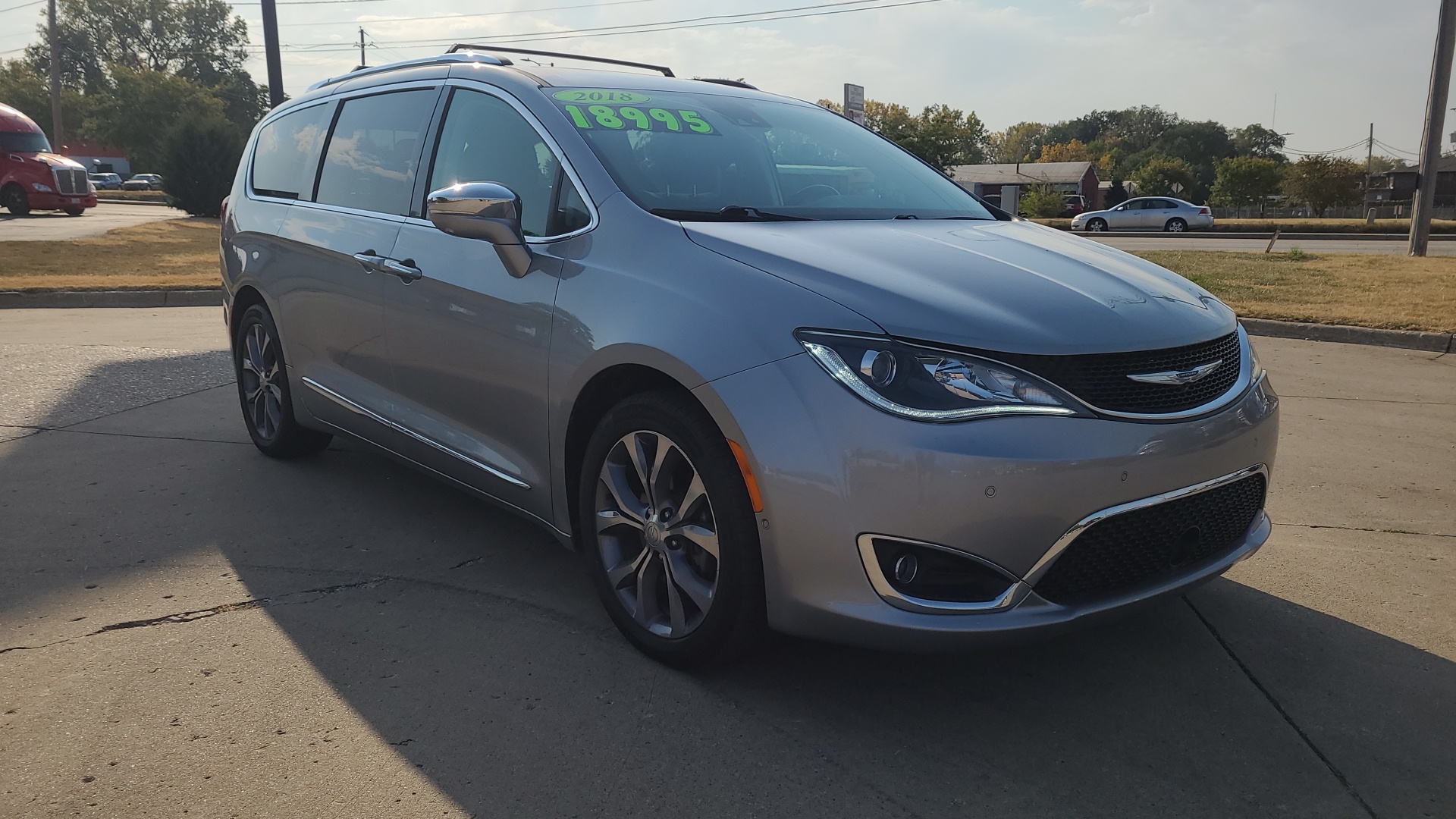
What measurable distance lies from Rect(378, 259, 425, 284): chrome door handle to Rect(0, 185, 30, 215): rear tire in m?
33.7

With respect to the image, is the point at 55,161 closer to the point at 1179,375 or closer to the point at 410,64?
the point at 410,64

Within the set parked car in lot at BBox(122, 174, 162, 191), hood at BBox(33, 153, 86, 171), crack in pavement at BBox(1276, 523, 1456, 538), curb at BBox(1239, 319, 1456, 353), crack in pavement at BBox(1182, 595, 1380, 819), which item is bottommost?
crack in pavement at BBox(1182, 595, 1380, 819)

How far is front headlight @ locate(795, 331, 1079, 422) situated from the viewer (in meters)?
2.47

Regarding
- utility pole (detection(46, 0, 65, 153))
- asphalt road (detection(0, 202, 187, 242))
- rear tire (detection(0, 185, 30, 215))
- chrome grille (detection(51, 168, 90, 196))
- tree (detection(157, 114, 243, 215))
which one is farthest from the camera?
utility pole (detection(46, 0, 65, 153))

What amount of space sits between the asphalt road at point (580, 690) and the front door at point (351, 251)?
56 centimetres

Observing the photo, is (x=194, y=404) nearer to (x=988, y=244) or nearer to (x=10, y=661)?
(x=10, y=661)

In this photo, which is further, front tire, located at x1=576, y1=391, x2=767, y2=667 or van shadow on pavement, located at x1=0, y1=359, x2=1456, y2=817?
front tire, located at x1=576, y1=391, x2=767, y2=667

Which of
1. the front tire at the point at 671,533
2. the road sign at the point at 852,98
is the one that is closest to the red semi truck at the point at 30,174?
the road sign at the point at 852,98

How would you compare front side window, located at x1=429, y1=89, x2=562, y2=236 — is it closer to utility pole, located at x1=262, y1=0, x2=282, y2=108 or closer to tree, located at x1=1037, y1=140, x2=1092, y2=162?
utility pole, located at x1=262, y1=0, x2=282, y2=108

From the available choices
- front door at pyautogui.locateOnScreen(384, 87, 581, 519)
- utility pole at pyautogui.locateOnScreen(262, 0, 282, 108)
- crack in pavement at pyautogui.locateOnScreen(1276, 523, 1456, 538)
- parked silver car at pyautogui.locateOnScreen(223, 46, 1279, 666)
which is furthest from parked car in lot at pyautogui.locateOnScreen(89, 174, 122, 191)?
crack in pavement at pyautogui.locateOnScreen(1276, 523, 1456, 538)

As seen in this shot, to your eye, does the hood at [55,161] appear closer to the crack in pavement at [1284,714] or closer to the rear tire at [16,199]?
the rear tire at [16,199]

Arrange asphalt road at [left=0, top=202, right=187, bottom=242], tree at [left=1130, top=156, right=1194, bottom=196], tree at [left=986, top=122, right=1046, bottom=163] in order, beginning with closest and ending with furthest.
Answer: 1. asphalt road at [left=0, top=202, right=187, bottom=242]
2. tree at [left=1130, top=156, right=1194, bottom=196]
3. tree at [left=986, top=122, right=1046, bottom=163]

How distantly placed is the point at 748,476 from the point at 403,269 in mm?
1809

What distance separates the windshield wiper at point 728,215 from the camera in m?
3.18
